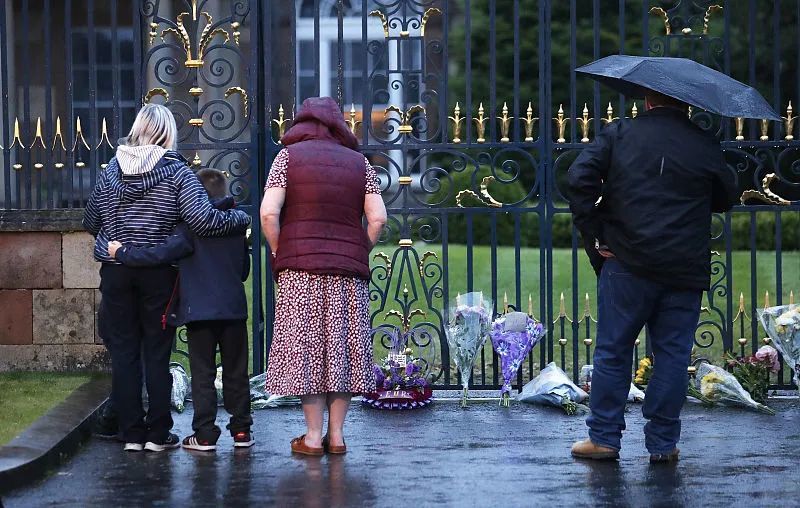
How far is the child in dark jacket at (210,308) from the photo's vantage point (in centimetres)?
683

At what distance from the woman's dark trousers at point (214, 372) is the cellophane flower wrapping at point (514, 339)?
6.58ft

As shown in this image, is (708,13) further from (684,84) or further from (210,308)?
(210,308)

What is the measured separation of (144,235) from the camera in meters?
6.84

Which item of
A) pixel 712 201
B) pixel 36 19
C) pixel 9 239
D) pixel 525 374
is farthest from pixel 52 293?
pixel 36 19

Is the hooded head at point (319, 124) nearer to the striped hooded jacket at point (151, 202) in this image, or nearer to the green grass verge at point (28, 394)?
the striped hooded jacket at point (151, 202)

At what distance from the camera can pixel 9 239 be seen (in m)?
8.64

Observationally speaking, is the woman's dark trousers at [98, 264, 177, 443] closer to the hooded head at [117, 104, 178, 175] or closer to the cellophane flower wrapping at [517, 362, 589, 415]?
the hooded head at [117, 104, 178, 175]

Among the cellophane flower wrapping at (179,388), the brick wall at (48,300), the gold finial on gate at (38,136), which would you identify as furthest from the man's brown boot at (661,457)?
the gold finial on gate at (38,136)

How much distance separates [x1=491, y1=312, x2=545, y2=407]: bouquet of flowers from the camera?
8.54 metres

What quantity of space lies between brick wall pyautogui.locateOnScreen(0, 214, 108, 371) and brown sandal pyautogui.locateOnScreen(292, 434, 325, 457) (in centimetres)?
211

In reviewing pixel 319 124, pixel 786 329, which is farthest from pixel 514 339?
pixel 319 124

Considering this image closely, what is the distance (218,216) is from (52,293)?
7.18 feet

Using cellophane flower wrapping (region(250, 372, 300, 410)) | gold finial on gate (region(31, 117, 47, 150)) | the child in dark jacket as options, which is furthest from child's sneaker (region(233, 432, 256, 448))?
gold finial on gate (region(31, 117, 47, 150))

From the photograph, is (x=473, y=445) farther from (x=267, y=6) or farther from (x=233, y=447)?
(x=267, y=6)
